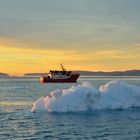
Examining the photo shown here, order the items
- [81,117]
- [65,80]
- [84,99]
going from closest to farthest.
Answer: [81,117], [84,99], [65,80]

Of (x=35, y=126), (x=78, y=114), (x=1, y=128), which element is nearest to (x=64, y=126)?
(x=35, y=126)

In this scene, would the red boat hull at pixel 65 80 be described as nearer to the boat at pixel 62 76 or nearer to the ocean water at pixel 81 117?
the boat at pixel 62 76

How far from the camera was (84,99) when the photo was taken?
122 ft

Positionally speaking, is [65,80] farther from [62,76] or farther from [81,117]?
[81,117]

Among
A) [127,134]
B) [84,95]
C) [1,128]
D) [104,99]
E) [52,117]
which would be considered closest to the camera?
[127,134]

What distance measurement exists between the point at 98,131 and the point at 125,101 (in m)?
13.9

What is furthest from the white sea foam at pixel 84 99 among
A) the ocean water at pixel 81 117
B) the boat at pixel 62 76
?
the boat at pixel 62 76

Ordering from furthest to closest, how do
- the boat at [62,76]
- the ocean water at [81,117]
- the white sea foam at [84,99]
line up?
1. the boat at [62,76]
2. the white sea foam at [84,99]
3. the ocean water at [81,117]

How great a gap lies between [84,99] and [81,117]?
11.3 feet

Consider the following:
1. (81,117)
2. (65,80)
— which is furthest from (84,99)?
(65,80)

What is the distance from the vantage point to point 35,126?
97.4ft

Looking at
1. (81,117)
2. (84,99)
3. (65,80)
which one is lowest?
(81,117)

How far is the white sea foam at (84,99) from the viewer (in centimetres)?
3684

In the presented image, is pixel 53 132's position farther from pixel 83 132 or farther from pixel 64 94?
pixel 64 94
